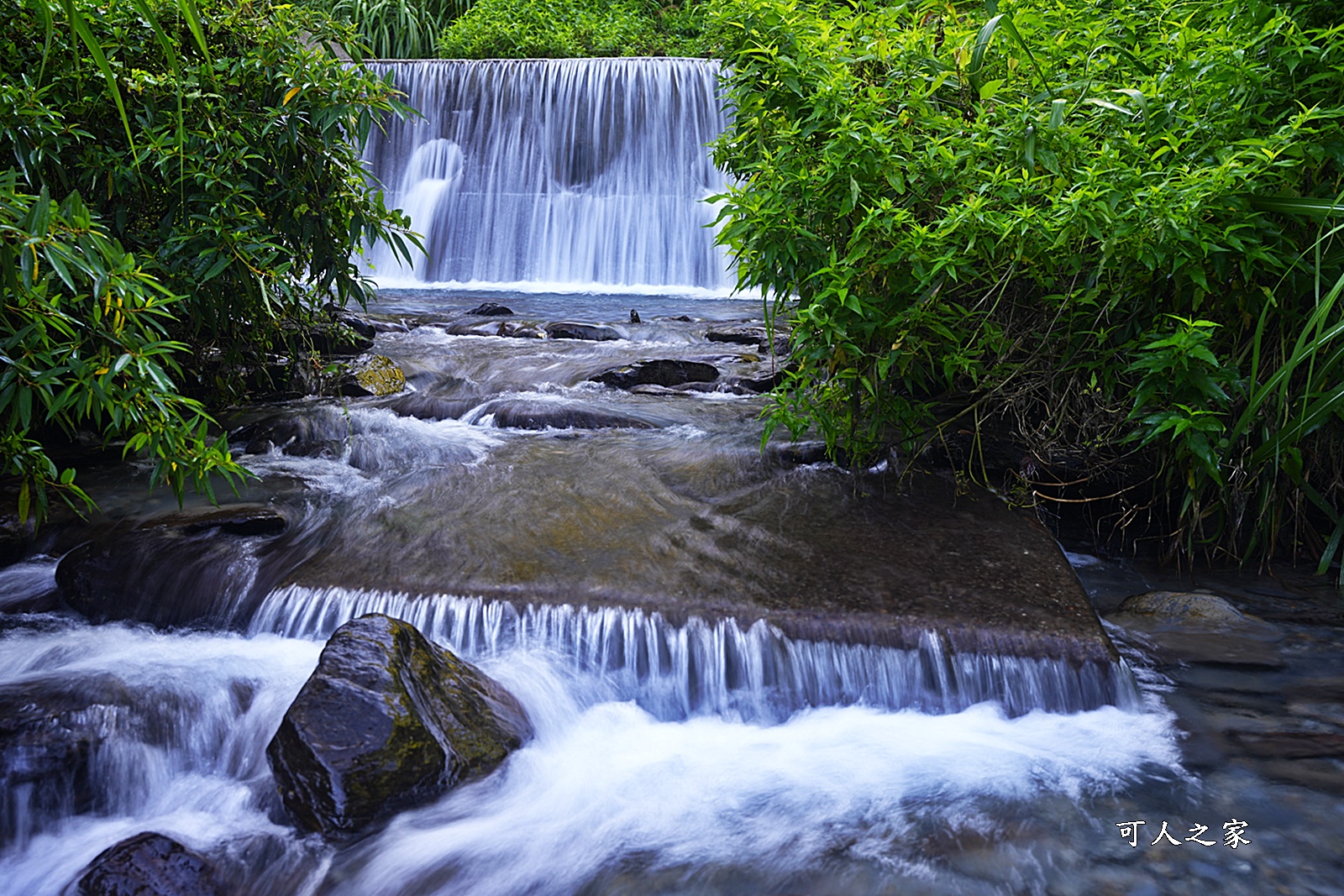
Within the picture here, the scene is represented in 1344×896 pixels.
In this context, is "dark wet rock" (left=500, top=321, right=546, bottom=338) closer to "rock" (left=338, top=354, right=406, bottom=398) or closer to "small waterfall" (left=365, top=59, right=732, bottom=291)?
"rock" (left=338, top=354, right=406, bottom=398)

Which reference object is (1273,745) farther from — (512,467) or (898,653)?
(512,467)

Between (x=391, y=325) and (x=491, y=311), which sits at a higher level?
(x=491, y=311)

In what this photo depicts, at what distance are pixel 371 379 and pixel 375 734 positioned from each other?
4101mm

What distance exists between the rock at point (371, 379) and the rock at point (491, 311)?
2.90m

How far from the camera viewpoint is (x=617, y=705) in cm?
291

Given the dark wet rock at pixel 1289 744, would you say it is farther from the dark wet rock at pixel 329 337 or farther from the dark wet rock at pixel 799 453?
the dark wet rock at pixel 329 337

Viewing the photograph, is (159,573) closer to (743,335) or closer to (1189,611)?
(1189,611)

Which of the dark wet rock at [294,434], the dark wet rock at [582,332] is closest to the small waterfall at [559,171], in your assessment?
the dark wet rock at [582,332]

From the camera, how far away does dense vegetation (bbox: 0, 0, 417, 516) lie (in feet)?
8.73

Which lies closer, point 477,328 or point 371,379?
point 371,379

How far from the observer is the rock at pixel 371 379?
599 cm

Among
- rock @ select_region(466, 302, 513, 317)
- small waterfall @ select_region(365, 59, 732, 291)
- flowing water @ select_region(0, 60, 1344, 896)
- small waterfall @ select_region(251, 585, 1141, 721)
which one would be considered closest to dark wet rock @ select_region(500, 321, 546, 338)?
rock @ select_region(466, 302, 513, 317)

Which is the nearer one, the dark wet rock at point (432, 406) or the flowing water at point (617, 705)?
the flowing water at point (617, 705)

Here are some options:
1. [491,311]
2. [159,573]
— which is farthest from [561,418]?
[491,311]
